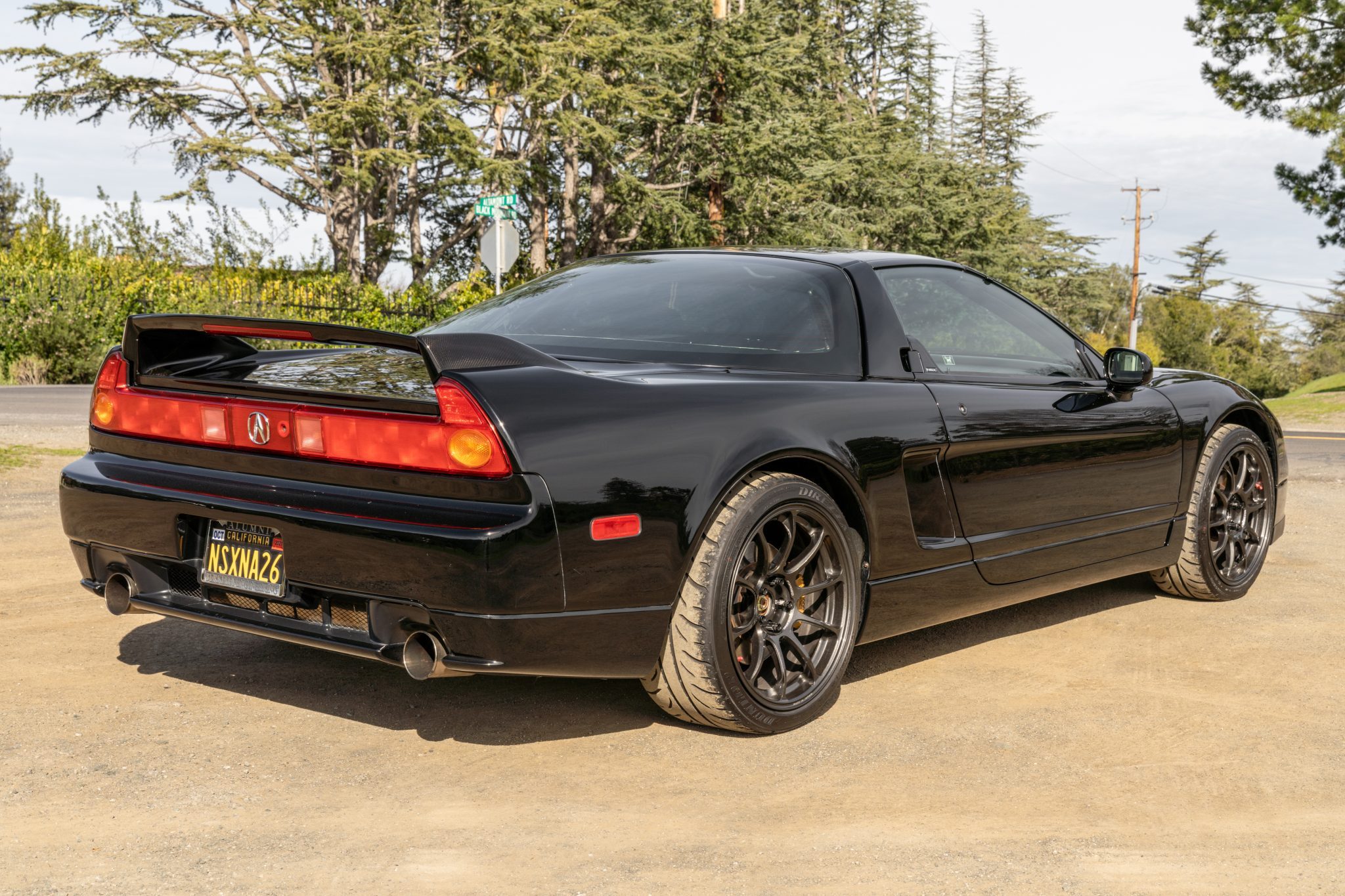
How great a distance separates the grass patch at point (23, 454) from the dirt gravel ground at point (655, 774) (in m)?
4.54

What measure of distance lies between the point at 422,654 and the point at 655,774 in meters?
0.66

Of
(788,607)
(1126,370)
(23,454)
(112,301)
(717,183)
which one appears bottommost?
(23,454)

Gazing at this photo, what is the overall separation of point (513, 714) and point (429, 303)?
2127 cm

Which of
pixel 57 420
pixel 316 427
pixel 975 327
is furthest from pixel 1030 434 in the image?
pixel 57 420

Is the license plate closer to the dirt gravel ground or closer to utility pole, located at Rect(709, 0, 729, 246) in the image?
the dirt gravel ground

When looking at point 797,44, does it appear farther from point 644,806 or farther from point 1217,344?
point 1217,344

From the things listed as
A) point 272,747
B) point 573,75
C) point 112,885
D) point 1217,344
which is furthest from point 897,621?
point 1217,344

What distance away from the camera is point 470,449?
3035mm

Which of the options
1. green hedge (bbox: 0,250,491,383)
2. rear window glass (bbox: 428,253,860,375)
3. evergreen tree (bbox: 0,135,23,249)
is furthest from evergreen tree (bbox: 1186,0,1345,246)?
evergreen tree (bbox: 0,135,23,249)

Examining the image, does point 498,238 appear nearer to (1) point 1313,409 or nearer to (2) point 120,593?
(1) point 1313,409

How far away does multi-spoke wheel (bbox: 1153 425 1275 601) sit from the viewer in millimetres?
5348

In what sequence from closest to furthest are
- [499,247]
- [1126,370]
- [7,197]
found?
[1126,370], [499,247], [7,197]

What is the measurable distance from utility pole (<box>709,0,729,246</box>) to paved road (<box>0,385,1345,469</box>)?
16.2m

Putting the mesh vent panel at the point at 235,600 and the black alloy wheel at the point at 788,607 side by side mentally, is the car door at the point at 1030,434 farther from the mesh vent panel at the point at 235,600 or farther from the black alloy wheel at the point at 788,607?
the mesh vent panel at the point at 235,600
